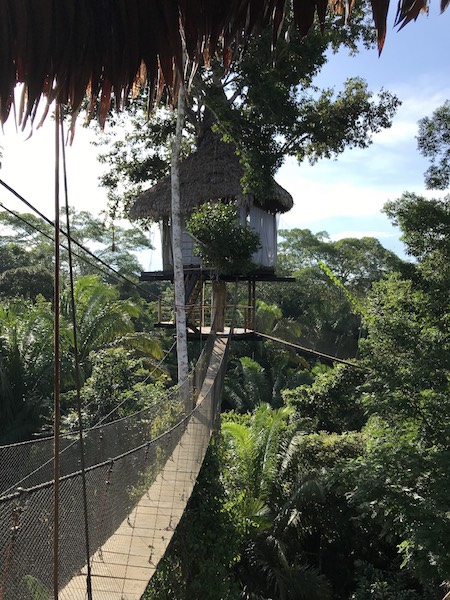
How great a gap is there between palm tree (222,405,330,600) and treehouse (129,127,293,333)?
1702 millimetres

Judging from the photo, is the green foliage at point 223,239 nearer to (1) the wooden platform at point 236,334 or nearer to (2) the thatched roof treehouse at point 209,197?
(2) the thatched roof treehouse at point 209,197

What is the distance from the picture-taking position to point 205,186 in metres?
7.63

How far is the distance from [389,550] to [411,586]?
88cm

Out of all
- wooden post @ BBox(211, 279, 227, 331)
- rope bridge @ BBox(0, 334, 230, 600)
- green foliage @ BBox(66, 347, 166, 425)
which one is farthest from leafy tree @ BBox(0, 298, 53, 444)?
rope bridge @ BBox(0, 334, 230, 600)

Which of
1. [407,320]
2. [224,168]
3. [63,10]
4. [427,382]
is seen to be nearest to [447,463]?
[427,382]

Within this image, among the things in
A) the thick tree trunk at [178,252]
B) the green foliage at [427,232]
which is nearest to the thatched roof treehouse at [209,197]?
the thick tree trunk at [178,252]

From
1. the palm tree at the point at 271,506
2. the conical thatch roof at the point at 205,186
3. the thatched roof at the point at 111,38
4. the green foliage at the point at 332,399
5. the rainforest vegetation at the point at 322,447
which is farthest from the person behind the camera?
the conical thatch roof at the point at 205,186

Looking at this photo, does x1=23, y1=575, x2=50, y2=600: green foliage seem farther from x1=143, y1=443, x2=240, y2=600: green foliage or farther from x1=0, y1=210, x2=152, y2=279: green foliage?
x1=0, y1=210, x2=152, y2=279: green foliage

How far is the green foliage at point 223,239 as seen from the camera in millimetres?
6668

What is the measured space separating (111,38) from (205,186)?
7065 mm

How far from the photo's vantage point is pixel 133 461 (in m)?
2.96

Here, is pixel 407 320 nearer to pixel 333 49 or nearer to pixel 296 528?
pixel 296 528

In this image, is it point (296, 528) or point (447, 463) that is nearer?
point (447, 463)

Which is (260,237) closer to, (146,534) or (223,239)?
(223,239)
